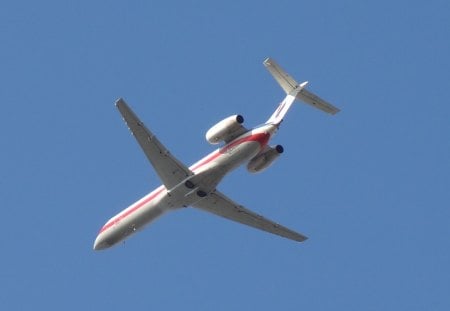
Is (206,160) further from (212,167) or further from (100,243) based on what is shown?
(100,243)

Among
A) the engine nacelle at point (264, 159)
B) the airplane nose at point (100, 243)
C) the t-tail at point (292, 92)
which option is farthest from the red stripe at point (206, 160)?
the t-tail at point (292, 92)

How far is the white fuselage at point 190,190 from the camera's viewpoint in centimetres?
6388

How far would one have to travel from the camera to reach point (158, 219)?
68562 millimetres

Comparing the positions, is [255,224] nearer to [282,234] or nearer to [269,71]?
[282,234]

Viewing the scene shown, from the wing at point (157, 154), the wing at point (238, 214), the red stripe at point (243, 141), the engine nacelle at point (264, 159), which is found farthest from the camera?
the wing at point (238, 214)

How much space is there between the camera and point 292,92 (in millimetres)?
68000

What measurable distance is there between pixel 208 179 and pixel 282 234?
8273mm

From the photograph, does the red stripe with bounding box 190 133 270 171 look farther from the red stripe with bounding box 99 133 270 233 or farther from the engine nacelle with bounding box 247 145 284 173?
the engine nacelle with bounding box 247 145 284 173

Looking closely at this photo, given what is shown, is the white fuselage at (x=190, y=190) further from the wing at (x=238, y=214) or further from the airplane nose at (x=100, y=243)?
the wing at (x=238, y=214)

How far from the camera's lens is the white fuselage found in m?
63.9

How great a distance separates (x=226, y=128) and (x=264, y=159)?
11.9 feet

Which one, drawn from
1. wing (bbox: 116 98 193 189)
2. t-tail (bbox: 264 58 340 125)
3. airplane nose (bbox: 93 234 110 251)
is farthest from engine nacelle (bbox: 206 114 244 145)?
airplane nose (bbox: 93 234 110 251)

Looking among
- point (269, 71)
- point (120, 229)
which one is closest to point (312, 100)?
point (269, 71)

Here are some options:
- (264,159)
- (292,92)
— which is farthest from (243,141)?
(292,92)
